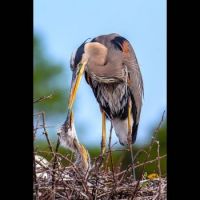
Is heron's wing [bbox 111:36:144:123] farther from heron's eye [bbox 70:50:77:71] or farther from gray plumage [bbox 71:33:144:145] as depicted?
heron's eye [bbox 70:50:77:71]

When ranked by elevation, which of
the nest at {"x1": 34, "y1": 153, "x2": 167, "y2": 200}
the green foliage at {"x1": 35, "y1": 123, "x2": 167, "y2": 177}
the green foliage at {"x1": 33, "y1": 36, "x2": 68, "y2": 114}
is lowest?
the nest at {"x1": 34, "y1": 153, "x2": 167, "y2": 200}

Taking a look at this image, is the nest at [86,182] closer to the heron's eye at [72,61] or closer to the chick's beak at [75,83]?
the chick's beak at [75,83]

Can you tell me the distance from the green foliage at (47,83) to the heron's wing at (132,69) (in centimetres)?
24

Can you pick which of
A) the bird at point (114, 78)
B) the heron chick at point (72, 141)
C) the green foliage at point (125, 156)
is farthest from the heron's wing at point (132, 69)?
the heron chick at point (72, 141)

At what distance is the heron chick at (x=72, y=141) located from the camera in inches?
148

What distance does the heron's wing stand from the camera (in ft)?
12.6

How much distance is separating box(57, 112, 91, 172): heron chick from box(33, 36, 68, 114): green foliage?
0.09m

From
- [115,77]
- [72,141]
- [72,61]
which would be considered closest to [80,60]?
[72,61]

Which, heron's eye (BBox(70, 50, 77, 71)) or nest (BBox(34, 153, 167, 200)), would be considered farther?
heron's eye (BBox(70, 50, 77, 71))

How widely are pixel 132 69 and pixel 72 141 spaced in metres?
0.36

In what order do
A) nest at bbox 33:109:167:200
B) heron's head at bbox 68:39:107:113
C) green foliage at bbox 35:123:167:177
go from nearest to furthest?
1. nest at bbox 33:109:167:200
2. green foliage at bbox 35:123:167:177
3. heron's head at bbox 68:39:107:113

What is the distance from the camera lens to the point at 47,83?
4.07 metres

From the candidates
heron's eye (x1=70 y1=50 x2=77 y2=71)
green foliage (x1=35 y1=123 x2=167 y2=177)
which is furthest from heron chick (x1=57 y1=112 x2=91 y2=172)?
heron's eye (x1=70 y1=50 x2=77 y2=71)
